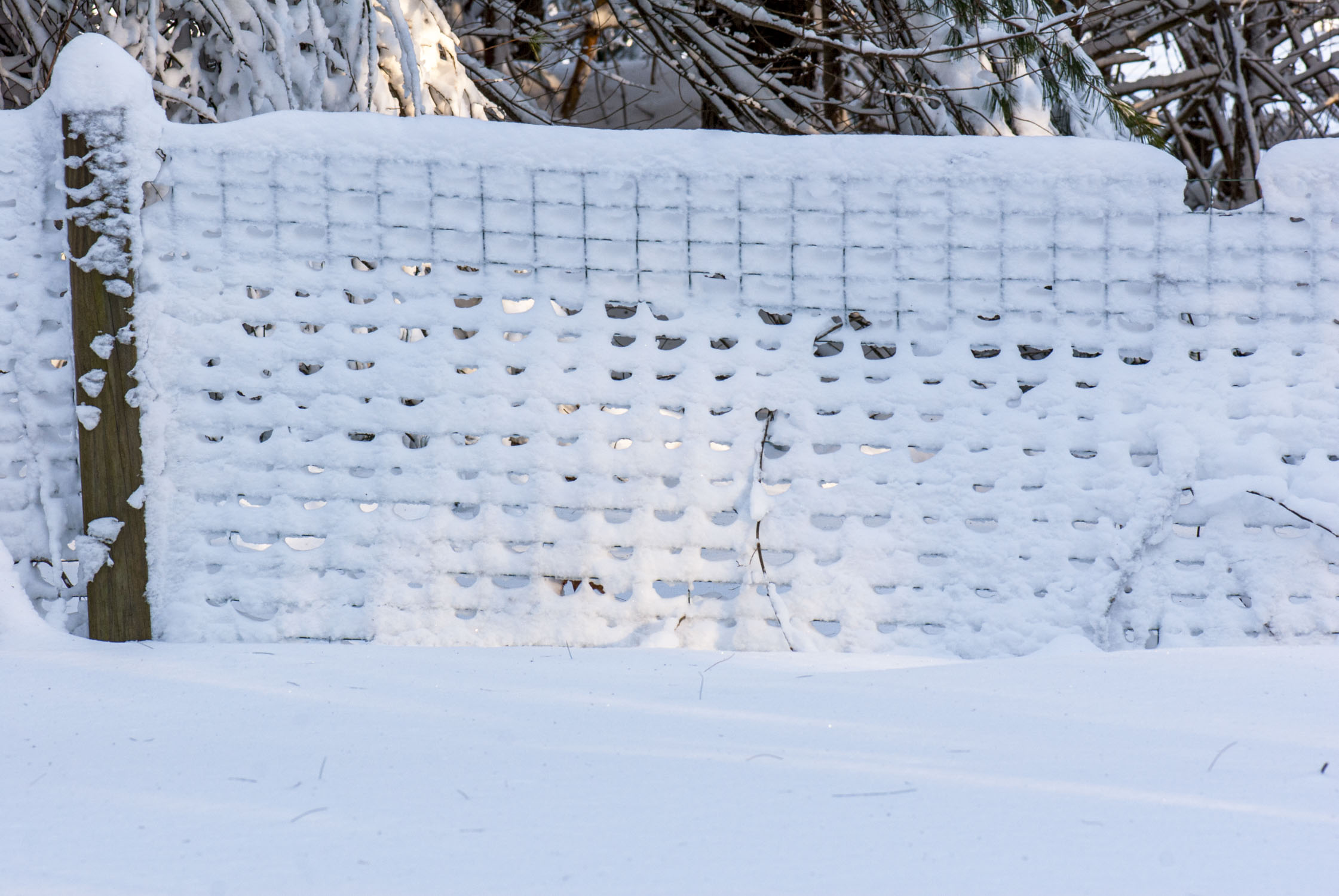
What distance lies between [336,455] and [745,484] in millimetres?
1087

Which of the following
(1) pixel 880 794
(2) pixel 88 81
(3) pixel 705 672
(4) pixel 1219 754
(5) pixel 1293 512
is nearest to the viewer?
(1) pixel 880 794

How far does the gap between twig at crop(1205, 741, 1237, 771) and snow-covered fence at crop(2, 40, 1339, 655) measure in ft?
2.43

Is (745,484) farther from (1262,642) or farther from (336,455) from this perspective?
(1262,642)

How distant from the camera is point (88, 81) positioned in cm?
260

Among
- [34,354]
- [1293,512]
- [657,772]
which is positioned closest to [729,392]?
[657,772]

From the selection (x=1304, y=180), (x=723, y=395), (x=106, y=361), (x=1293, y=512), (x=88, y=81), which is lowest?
(x=1293, y=512)

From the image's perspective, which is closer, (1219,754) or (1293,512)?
(1219,754)

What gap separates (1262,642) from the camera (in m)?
2.73

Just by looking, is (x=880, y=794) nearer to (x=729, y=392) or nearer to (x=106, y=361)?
(x=729, y=392)

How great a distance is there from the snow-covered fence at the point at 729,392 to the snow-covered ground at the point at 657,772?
20cm

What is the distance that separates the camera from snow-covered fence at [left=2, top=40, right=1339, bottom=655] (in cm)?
269

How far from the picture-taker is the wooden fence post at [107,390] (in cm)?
261

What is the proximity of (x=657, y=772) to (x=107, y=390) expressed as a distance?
1786mm

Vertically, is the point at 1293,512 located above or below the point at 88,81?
below
